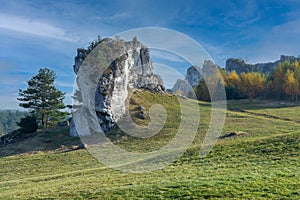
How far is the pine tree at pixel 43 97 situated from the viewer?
55.6m

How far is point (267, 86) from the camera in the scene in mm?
100188

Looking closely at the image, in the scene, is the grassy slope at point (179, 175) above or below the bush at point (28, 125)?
below

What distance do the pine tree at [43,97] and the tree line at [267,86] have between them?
6184 centimetres

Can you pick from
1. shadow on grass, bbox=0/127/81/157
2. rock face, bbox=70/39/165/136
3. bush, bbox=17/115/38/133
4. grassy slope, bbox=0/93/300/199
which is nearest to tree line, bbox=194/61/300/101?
rock face, bbox=70/39/165/136

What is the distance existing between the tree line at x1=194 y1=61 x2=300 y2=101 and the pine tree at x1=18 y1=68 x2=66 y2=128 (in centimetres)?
6184

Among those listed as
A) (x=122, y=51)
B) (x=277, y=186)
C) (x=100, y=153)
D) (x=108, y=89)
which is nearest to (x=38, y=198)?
(x=277, y=186)

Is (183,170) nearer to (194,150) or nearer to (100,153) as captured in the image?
(194,150)

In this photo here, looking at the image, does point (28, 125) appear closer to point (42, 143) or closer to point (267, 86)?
point (42, 143)

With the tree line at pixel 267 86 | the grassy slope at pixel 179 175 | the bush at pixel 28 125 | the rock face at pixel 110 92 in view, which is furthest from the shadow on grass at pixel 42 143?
the tree line at pixel 267 86

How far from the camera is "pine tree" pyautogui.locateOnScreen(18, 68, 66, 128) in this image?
55594 millimetres

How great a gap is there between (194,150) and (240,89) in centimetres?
8682

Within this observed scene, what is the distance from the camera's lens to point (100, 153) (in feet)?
113

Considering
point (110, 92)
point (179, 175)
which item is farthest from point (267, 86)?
point (179, 175)

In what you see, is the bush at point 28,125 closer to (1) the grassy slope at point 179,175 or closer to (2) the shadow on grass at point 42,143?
(2) the shadow on grass at point 42,143
